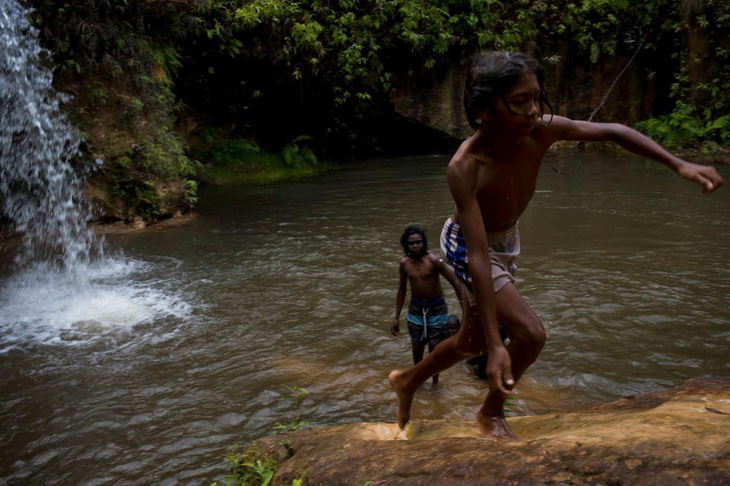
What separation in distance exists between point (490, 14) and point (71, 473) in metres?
15.8

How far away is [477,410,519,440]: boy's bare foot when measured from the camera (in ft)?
7.86

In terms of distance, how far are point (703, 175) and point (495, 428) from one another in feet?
4.37

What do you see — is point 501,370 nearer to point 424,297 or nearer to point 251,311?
point 424,297

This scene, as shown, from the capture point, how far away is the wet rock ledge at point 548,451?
5.45 feet

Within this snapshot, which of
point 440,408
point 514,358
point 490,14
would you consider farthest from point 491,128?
point 490,14

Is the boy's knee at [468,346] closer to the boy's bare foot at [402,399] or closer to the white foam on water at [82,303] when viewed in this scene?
the boy's bare foot at [402,399]

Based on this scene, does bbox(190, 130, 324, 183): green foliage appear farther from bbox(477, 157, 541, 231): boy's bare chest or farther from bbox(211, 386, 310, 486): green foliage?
bbox(477, 157, 541, 231): boy's bare chest

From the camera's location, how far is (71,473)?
292 centimetres

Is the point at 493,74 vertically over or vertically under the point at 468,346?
over

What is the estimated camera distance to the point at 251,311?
5.23m

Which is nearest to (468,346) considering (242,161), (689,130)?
(242,161)

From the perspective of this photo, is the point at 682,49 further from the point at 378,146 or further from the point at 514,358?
the point at 514,358

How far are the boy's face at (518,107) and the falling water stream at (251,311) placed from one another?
6.29ft

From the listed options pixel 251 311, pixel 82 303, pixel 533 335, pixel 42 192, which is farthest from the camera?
pixel 42 192
